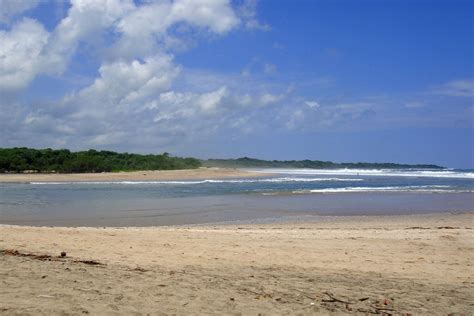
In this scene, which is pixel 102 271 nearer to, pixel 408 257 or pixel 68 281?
pixel 68 281

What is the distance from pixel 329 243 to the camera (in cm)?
1157

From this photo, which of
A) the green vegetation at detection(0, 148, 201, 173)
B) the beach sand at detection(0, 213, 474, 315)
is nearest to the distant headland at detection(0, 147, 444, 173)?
the green vegetation at detection(0, 148, 201, 173)

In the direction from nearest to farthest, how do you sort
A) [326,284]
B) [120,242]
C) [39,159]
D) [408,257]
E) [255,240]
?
[326,284]
[408,257]
[120,242]
[255,240]
[39,159]

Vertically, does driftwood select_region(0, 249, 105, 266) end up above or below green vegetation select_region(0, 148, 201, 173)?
below

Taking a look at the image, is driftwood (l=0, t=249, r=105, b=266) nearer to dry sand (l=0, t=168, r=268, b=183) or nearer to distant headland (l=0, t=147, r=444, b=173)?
dry sand (l=0, t=168, r=268, b=183)

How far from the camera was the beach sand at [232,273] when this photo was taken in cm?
609

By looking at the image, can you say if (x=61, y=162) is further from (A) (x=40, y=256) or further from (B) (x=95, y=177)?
(A) (x=40, y=256)

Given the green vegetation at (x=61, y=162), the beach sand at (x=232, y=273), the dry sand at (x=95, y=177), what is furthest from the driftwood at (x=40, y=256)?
the green vegetation at (x=61, y=162)

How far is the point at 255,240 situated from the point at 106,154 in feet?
264

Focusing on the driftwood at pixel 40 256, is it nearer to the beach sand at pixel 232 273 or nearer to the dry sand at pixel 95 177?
the beach sand at pixel 232 273

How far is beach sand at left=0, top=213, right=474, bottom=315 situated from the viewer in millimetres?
6094

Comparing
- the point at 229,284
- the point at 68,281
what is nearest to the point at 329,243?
the point at 229,284

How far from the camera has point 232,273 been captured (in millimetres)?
7934

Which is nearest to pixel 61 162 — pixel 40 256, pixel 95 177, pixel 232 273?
pixel 95 177
